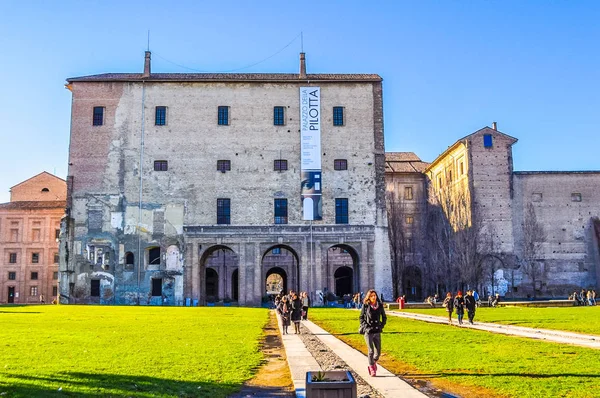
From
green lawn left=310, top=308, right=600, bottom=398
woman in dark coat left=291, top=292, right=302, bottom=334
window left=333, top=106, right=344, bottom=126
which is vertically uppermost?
Answer: window left=333, top=106, right=344, bottom=126

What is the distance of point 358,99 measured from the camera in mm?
49344

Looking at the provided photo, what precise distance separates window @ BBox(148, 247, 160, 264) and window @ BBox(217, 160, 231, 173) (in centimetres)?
773

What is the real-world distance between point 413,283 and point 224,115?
29800 millimetres

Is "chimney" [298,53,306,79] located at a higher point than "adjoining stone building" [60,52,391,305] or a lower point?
higher

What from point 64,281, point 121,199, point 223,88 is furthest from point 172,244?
point 223,88

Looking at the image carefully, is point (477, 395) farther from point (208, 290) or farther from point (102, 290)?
point (208, 290)

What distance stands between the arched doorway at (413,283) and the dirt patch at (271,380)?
51.3m

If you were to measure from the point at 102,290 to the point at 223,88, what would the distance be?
18.1m

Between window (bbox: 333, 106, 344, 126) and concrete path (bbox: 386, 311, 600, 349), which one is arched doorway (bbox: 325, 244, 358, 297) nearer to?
window (bbox: 333, 106, 344, 126)

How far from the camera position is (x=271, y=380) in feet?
34.5

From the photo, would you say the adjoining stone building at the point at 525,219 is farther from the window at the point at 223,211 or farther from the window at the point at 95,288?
the window at the point at 95,288

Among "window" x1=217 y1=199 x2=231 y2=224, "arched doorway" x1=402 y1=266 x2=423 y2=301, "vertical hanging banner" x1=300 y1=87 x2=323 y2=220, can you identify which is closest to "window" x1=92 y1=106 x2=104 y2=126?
"window" x1=217 y1=199 x2=231 y2=224

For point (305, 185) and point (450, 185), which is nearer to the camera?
point (305, 185)

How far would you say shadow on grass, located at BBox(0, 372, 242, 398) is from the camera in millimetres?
8469
